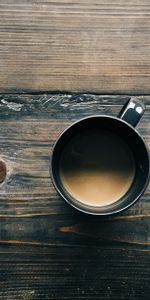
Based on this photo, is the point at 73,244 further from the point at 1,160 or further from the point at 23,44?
the point at 23,44

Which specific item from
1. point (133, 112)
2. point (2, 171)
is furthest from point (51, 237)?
point (133, 112)

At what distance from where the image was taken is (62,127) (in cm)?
105

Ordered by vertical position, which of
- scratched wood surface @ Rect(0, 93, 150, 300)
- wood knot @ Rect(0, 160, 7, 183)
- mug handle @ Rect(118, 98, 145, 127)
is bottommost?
scratched wood surface @ Rect(0, 93, 150, 300)

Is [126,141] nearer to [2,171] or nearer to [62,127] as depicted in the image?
[62,127]

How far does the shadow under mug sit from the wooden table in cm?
4

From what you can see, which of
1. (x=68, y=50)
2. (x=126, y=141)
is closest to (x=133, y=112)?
(x=126, y=141)

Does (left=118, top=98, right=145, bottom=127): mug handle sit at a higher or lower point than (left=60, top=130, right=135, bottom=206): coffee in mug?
higher

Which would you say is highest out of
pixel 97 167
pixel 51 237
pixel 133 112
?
pixel 133 112

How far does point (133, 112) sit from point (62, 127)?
0.14 m

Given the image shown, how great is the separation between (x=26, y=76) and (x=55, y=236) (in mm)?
289

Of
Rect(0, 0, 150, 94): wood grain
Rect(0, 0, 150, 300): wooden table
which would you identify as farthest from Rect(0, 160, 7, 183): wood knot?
Rect(0, 0, 150, 94): wood grain

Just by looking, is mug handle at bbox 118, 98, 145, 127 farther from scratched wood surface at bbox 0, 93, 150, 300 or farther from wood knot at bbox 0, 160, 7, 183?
wood knot at bbox 0, 160, 7, 183

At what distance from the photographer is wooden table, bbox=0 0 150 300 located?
1040mm

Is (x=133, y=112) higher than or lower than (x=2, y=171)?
higher
